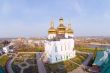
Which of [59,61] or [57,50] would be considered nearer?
[59,61]

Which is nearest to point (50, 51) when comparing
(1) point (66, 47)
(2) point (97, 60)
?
(1) point (66, 47)

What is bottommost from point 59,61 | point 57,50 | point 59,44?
point 59,61

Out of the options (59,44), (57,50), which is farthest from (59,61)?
(59,44)

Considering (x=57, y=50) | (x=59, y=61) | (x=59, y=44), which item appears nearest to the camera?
(x=59, y=61)

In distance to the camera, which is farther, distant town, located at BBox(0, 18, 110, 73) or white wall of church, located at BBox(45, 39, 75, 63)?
white wall of church, located at BBox(45, 39, 75, 63)

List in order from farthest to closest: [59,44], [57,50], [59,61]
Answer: [59,44], [57,50], [59,61]

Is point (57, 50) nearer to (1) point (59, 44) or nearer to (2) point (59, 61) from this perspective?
(1) point (59, 44)

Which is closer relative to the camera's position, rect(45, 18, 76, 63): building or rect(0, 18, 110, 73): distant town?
rect(0, 18, 110, 73): distant town

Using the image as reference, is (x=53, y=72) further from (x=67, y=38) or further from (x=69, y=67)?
(x=67, y=38)
